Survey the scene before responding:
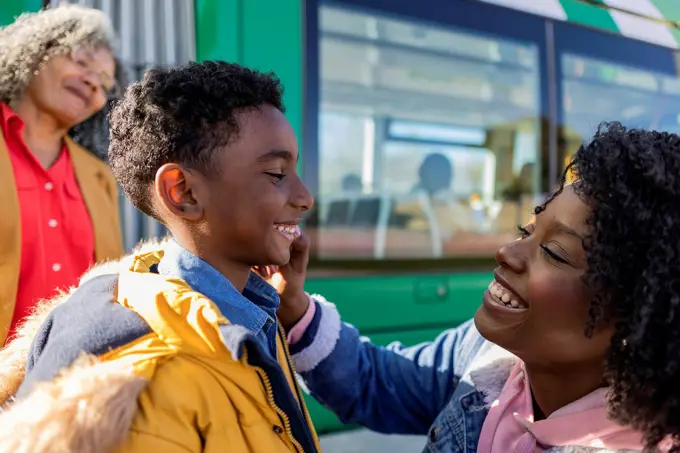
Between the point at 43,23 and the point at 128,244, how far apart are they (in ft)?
3.05

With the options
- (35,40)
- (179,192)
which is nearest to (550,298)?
(179,192)

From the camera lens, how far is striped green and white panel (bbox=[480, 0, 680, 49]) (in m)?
3.66

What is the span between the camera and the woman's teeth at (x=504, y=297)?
1.30 metres

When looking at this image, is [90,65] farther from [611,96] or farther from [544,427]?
[611,96]

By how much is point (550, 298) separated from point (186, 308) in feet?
2.27

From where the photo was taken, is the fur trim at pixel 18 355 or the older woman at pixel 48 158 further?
the older woman at pixel 48 158

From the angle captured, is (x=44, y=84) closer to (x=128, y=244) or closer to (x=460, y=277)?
(x=128, y=244)

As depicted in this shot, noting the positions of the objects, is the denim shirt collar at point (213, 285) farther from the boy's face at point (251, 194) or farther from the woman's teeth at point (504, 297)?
the woman's teeth at point (504, 297)

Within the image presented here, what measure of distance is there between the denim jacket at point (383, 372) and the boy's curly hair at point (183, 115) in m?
0.62

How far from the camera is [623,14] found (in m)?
3.94

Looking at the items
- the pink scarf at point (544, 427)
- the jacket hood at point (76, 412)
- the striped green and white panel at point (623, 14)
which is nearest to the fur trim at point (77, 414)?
the jacket hood at point (76, 412)

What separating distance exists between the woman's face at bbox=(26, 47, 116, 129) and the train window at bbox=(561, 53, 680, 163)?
105 inches

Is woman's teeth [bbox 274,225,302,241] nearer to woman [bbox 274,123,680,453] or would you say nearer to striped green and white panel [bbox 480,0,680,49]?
woman [bbox 274,123,680,453]

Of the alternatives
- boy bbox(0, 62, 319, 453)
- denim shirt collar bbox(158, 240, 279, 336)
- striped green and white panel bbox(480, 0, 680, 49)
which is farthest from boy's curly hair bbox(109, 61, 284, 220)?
striped green and white panel bbox(480, 0, 680, 49)
